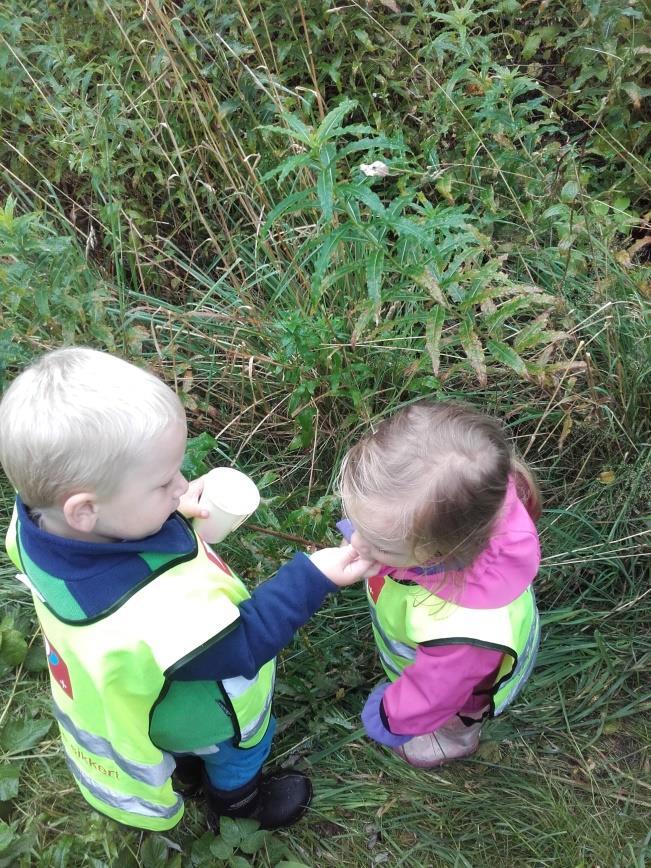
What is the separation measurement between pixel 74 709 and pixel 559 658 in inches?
54.5

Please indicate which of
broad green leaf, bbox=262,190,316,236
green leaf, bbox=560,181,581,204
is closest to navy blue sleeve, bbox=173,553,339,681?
broad green leaf, bbox=262,190,316,236

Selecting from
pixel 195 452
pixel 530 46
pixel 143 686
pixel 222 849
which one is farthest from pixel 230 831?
pixel 530 46

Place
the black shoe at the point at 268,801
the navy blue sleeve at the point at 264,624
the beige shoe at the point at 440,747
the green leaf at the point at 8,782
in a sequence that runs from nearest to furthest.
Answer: the navy blue sleeve at the point at 264,624, the black shoe at the point at 268,801, the beige shoe at the point at 440,747, the green leaf at the point at 8,782

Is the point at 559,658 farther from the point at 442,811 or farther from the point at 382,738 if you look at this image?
the point at 382,738

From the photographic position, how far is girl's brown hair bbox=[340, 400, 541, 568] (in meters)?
1.43

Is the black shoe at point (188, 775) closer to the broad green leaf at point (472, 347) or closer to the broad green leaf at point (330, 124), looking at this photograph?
the broad green leaf at point (472, 347)

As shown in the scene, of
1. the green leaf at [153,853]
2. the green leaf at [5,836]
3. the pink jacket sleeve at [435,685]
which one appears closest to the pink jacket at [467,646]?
the pink jacket sleeve at [435,685]

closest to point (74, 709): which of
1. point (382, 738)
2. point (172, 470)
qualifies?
point (172, 470)

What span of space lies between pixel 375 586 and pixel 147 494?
649mm

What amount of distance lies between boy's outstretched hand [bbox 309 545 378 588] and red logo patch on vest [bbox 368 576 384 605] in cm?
13

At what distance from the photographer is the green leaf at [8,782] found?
6.92ft

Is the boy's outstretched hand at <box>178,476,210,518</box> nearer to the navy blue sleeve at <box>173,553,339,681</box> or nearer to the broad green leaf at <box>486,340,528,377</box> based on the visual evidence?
the navy blue sleeve at <box>173,553,339,681</box>

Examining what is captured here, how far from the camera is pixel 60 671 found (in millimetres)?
1529

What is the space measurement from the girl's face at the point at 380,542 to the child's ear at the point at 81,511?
1.69 feet
